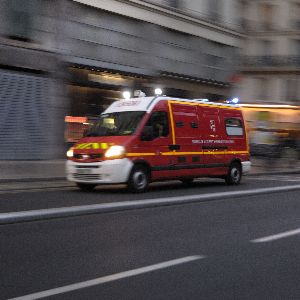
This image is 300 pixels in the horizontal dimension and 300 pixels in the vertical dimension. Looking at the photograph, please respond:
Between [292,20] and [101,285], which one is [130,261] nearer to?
[101,285]

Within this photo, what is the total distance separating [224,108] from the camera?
15953mm

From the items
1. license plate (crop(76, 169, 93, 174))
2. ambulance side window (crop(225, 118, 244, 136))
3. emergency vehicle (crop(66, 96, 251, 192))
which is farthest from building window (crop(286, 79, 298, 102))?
license plate (crop(76, 169, 93, 174))

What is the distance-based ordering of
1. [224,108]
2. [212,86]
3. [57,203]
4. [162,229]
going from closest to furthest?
[162,229]
[57,203]
[224,108]
[212,86]

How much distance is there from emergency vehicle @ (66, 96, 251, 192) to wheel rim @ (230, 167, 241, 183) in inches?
1.8

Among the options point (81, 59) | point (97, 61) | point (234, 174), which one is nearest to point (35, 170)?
point (234, 174)

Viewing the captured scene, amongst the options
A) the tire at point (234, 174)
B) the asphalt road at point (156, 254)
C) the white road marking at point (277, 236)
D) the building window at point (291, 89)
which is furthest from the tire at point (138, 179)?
the building window at point (291, 89)

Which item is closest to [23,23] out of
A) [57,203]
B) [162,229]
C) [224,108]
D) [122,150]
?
[224,108]

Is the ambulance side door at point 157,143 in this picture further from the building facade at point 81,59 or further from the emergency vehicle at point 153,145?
the building facade at point 81,59

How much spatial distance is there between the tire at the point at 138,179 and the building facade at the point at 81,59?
27.5 ft

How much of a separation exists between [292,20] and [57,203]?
38.1 metres

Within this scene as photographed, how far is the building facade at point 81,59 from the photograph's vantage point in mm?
20531

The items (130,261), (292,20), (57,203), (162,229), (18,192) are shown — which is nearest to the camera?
(130,261)

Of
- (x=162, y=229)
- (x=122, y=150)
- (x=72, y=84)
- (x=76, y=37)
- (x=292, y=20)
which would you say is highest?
(x=292, y=20)

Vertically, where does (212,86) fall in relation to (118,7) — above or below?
below
